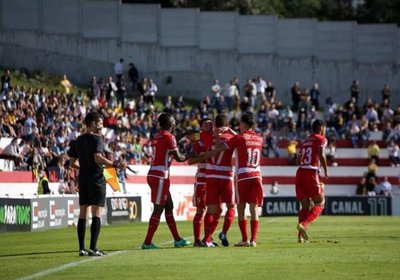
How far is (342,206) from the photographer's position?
49031mm

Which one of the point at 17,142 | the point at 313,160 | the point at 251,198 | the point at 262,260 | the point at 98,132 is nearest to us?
the point at 262,260

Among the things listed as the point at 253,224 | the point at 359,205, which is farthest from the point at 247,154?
the point at 359,205

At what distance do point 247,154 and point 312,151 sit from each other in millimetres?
2609

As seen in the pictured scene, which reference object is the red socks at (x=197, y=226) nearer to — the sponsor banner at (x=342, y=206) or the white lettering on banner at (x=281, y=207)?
the sponsor banner at (x=342, y=206)

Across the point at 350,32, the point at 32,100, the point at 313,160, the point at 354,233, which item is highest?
the point at 350,32

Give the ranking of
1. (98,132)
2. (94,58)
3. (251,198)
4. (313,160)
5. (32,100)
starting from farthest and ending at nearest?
1. (94,58)
2. (32,100)
3. (313,160)
4. (251,198)
5. (98,132)

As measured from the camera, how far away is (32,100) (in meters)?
42.4

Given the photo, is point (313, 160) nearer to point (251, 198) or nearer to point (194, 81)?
point (251, 198)

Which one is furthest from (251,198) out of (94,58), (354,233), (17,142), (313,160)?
(94,58)

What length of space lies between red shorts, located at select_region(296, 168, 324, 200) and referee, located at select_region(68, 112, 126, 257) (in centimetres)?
533

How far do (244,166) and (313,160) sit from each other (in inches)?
104

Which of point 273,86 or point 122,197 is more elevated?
point 273,86

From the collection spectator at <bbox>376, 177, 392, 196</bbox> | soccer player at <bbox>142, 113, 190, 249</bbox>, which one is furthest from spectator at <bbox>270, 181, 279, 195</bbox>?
soccer player at <bbox>142, 113, 190, 249</bbox>

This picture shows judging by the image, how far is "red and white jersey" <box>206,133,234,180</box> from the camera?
826 inches
